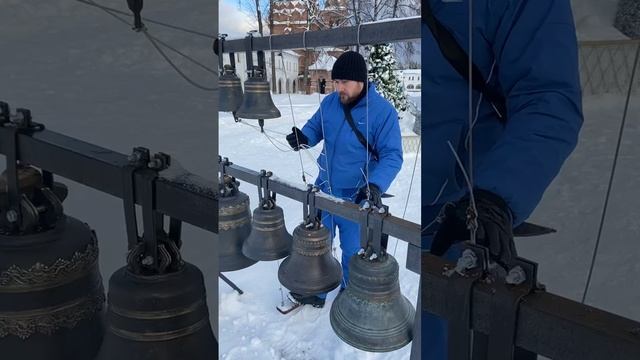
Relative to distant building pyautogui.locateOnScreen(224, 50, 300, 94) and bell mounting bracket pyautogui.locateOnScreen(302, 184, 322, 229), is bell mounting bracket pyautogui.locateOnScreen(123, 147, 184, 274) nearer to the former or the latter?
bell mounting bracket pyautogui.locateOnScreen(302, 184, 322, 229)

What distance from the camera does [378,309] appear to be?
0.74m

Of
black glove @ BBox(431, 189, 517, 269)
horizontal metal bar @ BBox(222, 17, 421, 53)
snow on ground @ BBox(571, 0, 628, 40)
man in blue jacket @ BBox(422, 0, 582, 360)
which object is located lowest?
black glove @ BBox(431, 189, 517, 269)

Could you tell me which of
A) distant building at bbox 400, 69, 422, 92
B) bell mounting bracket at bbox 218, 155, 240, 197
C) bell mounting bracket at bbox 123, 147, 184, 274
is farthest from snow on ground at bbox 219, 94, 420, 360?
bell mounting bracket at bbox 123, 147, 184, 274

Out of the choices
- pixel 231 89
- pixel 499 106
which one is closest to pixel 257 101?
pixel 231 89

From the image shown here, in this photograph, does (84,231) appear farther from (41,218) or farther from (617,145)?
(617,145)

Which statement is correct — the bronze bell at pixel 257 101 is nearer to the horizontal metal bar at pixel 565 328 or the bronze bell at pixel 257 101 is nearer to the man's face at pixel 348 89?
the man's face at pixel 348 89

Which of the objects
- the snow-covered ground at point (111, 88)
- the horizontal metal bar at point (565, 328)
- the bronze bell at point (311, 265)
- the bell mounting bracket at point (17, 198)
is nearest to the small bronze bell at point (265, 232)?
the bronze bell at point (311, 265)

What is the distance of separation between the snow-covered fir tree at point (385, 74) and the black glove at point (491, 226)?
41 centimetres

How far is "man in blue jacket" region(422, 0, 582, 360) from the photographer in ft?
1.13

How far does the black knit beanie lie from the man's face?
0.02 meters

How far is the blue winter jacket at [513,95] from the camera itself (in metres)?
0.34

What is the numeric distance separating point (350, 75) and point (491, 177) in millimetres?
552

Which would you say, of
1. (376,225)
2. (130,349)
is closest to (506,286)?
(130,349)

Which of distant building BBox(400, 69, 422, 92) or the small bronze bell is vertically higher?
distant building BBox(400, 69, 422, 92)
